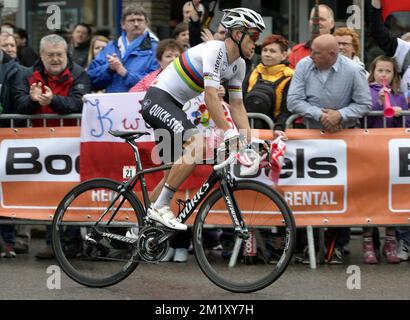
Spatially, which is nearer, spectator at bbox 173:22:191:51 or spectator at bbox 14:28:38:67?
spectator at bbox 173:22:191:51

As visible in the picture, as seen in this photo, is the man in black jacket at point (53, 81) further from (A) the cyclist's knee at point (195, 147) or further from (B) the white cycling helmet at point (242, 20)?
(B) the white cycling helmet at point (242, 20)

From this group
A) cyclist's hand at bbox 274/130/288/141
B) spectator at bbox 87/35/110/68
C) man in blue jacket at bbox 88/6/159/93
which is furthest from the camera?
spectator at bbox 87/35/110/68

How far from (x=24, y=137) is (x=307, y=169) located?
270cm

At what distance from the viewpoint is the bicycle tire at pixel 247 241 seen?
327 inches

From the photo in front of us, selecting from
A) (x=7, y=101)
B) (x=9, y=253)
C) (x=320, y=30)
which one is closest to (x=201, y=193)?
(x=9, y=253)

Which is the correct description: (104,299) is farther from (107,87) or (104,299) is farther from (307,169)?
→ (107,87)

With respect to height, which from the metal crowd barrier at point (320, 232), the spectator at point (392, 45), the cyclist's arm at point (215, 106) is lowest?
the metal crowd barrier at point (320, 232)

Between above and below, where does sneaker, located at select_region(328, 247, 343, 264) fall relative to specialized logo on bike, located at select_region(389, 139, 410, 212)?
below

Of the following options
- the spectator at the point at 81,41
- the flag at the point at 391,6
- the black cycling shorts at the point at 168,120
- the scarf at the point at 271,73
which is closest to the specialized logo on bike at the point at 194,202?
the black cycling shorts at the point at 168,120

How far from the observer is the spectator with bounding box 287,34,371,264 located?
1012cm

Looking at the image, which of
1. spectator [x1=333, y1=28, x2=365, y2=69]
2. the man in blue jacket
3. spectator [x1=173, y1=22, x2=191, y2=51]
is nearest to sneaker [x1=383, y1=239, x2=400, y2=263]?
spectator [x1=333, y1=28, x2=365, y2=69]

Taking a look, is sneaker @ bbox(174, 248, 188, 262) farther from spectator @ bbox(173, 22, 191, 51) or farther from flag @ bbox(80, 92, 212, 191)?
spectator @ bbox(173, 22, 191, 51)

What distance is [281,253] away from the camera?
848 centimetres

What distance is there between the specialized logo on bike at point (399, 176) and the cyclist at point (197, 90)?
76.6 inches
